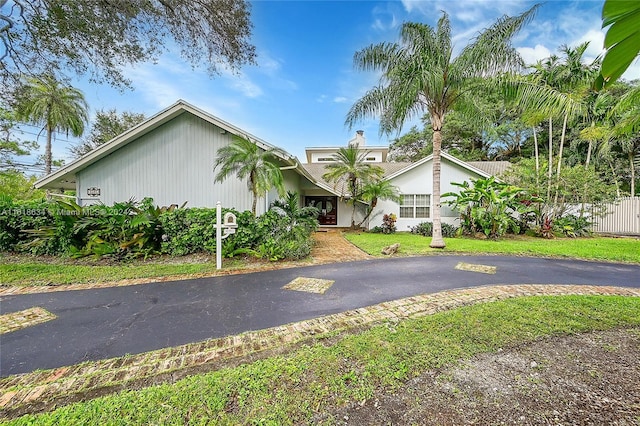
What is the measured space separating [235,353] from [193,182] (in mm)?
8985

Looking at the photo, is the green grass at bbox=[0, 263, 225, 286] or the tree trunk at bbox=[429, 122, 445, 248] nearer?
the green grass at bbox=[0, 263, 225, 286]

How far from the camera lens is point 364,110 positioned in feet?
34.2

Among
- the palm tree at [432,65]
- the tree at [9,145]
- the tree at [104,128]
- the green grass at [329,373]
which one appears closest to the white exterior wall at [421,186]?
the palm tree at [432,65]

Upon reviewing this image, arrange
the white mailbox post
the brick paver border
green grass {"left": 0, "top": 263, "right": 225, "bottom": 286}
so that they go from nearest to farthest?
the brick paver border, green grass {"left": 0, "top": 263, "right": 225, "bottom": 286}, the white mailbox post

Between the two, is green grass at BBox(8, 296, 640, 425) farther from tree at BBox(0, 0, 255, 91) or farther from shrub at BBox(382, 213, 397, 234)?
shrub at BBox(382, 213, 397, 234)

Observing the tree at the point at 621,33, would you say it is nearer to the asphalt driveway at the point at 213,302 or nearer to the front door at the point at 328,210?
the asphalt driveway at the point at 213,302

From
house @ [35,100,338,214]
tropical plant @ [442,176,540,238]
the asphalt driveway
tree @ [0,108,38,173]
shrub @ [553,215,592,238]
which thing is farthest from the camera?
tree @ [0,108,38,173]

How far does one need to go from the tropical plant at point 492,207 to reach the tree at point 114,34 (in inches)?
462

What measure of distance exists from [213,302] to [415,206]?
13.5 m

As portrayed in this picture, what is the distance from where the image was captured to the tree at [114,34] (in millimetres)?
6605

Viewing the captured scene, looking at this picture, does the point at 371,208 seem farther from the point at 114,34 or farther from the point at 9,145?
the point at 9,145

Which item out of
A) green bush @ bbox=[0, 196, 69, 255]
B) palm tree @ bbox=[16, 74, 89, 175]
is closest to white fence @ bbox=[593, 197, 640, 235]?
green bush @ bbox=[0, 196, 69, 255]

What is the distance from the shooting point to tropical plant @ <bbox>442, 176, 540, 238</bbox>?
12.4 metres

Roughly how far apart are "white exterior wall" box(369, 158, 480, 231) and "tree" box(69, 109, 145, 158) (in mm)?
24168
